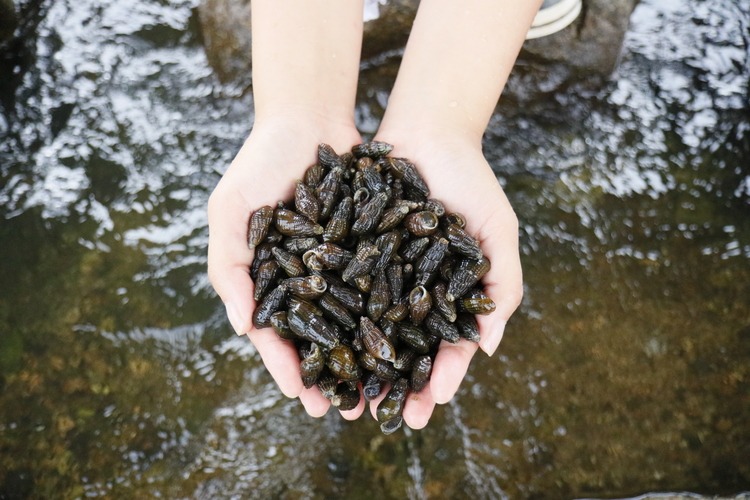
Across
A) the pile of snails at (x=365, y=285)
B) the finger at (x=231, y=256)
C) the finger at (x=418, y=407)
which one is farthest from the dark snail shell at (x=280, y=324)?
the finger at (x=418, y=407)

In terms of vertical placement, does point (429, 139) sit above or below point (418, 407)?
above

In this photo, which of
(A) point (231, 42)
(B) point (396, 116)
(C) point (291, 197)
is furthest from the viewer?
(A) point (231, 42)

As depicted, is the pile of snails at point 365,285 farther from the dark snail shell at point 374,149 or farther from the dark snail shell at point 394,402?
the dark snail shell at point 374,149

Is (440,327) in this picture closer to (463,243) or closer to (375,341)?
(375,341)

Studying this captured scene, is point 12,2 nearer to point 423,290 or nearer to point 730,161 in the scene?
point 423,290

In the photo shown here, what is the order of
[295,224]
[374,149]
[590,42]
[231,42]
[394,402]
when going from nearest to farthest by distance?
[394,402]
[295,224]
[374,149]
[590,42]
[231,42]

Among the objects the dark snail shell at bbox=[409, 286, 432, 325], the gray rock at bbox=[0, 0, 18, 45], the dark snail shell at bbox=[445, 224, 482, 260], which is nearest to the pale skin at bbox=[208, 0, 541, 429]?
the dark snail shell at bbox=[445, 224, 482, 260]

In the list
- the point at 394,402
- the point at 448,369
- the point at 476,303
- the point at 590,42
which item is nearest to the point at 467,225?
the point at 476,303

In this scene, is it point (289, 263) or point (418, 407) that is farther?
point (289, 263)

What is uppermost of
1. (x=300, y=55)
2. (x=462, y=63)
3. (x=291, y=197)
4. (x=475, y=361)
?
(x=300, y=55)
